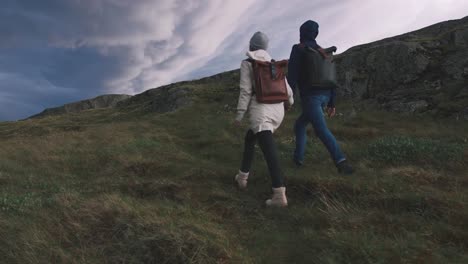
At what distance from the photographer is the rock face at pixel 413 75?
540 inches

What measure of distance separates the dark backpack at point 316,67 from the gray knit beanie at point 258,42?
1014mm

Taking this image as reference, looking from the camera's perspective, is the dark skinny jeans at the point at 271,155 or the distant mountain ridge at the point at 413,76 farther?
the distant mountain ridge at the point at 413,76

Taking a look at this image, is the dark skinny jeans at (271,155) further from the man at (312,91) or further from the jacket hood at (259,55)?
the man at (312,91)

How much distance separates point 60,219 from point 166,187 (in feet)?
6.61

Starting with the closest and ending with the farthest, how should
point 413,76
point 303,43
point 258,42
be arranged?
point 258,42
point 303,43
point 413,76

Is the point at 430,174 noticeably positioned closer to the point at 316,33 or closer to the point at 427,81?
the point at 316,33

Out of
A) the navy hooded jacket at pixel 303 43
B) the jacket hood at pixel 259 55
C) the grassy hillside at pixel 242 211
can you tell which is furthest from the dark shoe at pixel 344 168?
the jacket hood at pixel 259 55

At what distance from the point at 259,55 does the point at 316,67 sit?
1.43m

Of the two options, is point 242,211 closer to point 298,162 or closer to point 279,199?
point 279,199

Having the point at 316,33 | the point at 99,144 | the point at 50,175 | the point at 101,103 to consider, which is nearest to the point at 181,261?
the point at 316,33

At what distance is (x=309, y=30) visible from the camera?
6.39 meters

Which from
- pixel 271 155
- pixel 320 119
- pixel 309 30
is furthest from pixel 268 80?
pixel 309 30

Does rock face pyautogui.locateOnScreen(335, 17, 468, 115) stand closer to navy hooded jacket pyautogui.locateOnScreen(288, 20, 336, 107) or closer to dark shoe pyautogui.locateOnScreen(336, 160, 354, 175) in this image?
dark shoe pyautogui.locateOnScreen(336, 160, 354, 175)

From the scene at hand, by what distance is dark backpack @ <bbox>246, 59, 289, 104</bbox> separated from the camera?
17.2ft
